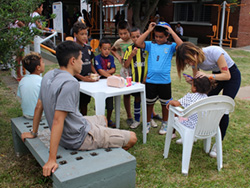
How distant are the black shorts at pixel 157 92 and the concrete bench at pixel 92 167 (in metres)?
1.51

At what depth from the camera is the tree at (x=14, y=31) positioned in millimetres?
3006

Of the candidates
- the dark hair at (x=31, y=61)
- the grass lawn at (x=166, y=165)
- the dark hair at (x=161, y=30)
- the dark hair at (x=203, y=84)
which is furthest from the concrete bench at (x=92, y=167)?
the dark hair at (x=161, y=30)

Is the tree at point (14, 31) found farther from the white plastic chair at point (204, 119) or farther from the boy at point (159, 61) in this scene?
the white plastic chair at point (204, 119)

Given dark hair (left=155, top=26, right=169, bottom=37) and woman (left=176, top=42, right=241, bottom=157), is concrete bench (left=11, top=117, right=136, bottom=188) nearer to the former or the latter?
woman (left=176, top=42, right=241, bottom=157)

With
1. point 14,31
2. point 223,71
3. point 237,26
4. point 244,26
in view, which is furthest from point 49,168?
point 244,26

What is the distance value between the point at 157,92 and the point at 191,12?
16719 millimetres

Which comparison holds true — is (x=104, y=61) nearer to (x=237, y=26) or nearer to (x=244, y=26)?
(x=237, y=26)

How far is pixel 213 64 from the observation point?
10.1ft

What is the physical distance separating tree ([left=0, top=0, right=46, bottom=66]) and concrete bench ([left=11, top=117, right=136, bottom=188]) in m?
1.28

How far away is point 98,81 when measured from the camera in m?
3.65

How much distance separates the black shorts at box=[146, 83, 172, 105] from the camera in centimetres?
369

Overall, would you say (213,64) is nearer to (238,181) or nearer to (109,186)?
(238,181)

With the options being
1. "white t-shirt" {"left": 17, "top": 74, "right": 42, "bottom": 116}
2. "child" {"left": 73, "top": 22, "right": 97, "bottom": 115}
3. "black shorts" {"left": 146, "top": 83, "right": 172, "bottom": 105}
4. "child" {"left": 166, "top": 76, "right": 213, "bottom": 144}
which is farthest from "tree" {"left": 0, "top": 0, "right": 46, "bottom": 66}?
"child" {"left": 166, "top": 76, "right": 213, "bottom": 144}

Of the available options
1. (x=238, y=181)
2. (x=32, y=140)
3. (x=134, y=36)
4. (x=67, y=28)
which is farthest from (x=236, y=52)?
(x=32, y=140)
